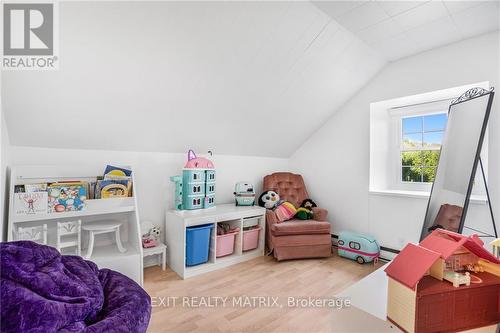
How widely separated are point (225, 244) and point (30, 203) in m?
1.74

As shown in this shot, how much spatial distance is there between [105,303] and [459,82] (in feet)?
10.9

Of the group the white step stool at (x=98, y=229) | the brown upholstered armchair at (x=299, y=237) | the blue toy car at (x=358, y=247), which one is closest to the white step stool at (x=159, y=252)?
the white step stool at (x=98, y=229)

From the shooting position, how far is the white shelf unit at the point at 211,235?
2439 mm

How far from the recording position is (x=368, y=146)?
3.06 metres

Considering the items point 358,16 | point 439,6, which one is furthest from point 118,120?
point 439,6

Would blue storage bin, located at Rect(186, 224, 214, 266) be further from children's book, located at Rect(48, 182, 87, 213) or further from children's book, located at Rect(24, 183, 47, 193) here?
children's book, located at Rect(24, 183, 47, 193)

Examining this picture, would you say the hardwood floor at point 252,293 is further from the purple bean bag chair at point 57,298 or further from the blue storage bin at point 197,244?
the purple bean bag chair at point 57,298

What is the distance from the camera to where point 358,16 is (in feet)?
6.71

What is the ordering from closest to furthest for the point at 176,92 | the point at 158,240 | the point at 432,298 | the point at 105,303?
1. the point at 432,298
2. the point at 105,303
3. the point at 176,92
4. the point at 158,240

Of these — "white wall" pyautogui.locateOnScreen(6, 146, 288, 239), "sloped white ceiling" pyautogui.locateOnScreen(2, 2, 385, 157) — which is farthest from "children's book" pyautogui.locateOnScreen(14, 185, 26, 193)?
"sloped white ceiling" pyautogui.locateOnScreen(2, 2, 385, 157)

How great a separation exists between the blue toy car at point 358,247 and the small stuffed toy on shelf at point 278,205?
2.23 ft

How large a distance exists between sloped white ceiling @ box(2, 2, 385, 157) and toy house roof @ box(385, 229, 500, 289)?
181 cm

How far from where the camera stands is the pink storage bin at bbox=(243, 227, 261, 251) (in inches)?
114

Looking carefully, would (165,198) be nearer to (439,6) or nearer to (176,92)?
(176,92)
